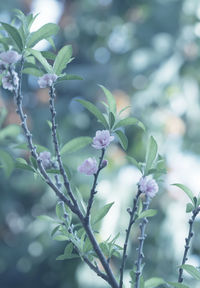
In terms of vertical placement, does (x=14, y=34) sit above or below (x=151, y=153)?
above

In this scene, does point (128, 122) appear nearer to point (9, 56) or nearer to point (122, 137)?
point (122, 137)

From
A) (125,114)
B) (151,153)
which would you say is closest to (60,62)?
(151,153)

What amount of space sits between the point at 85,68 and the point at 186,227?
4.21 feet

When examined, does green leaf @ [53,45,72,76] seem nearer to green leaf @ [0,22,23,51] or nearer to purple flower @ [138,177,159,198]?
green leaf @ [0,22,23,51]

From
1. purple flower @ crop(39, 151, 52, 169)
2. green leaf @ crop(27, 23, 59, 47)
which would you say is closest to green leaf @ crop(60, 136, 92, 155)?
purple flower @ crop(39, 151, 52, 169)

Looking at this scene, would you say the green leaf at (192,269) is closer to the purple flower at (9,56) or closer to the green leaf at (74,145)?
the green leaf at (74,145)

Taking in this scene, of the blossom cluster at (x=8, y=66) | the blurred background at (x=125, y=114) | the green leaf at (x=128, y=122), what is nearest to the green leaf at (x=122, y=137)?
the green leaf at (x=128, y=122)

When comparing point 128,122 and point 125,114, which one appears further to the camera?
point 125,114

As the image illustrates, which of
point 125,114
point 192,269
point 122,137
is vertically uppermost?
point 122,137

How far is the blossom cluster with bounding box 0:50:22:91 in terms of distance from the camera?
464 mm

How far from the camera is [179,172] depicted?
84.6 inches

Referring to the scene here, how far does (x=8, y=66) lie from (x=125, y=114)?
6.29 feet

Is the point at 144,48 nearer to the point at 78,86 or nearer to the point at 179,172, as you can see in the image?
the point at 78,86

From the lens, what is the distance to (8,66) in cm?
47
